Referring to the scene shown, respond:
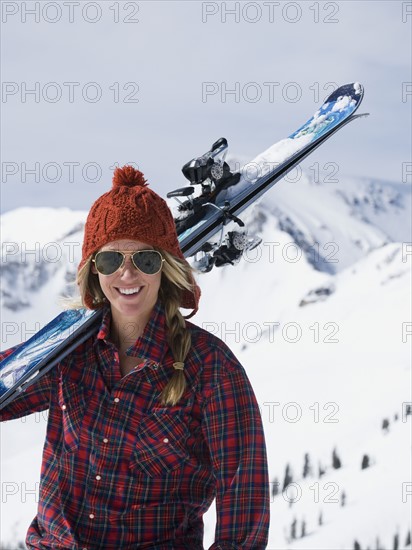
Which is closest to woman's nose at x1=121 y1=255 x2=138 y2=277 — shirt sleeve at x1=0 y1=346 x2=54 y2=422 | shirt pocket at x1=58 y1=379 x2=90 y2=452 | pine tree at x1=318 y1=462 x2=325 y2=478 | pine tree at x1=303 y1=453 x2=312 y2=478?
shirt pocket at x1=58 y1=379 x2=90 y2=452

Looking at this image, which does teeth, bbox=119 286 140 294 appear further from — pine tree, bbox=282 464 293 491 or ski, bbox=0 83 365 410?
pine tree, bbox=282 464 293 491

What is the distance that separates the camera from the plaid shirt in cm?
322

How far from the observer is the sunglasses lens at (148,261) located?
129 inches

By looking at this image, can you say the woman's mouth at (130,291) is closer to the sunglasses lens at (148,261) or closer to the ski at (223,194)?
the sunglasses lens at (148,261)

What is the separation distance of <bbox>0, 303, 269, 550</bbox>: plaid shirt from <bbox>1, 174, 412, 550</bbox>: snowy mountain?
19.0 inches

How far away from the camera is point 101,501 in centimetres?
324

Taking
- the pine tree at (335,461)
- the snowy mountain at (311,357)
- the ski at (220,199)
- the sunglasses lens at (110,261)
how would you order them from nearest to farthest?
1. the sunglasses lens at (110,261)
2. the ski at (220,199)
3. the snowy mountain at (311,357)
4. the pine tree at (335,461)

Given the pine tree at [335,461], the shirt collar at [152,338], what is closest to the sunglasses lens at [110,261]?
the shirt collar at [152,338]

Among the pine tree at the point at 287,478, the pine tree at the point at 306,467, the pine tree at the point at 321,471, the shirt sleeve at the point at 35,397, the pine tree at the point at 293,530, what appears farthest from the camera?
the pine tree at the point at 306,467

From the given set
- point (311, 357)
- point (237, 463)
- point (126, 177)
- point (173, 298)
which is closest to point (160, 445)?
point (237, 463)

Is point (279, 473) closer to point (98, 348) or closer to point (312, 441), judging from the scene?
point (312, 441)

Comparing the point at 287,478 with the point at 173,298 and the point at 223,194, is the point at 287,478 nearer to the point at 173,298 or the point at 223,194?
the point at 223,194

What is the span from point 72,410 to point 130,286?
1.50 feet

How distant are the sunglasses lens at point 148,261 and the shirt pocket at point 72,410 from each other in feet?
1.52
